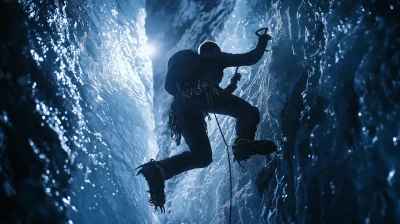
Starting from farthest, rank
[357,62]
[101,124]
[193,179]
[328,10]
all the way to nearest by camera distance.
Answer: [193,179], [101,124], [328,10], [357,62]

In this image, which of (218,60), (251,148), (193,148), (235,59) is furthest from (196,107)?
(251,148)

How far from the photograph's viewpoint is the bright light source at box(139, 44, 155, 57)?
32.0 ft

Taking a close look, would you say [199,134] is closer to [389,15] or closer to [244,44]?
[389,15]

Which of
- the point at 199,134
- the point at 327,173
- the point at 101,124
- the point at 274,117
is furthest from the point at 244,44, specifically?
the point at 327,173

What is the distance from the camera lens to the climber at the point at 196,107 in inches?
115

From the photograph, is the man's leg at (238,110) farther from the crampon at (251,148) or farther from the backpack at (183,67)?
the backpack at (183,67)

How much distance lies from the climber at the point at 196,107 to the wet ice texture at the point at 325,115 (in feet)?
2.17

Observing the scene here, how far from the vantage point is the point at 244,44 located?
269 inches

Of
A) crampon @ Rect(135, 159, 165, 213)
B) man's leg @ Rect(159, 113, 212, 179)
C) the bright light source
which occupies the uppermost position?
the bright light source

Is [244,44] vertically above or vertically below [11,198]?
above

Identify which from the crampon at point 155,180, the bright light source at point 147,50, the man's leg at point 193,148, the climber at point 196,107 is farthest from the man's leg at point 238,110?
the bright light source at point 147,50

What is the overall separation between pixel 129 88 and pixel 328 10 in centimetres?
662

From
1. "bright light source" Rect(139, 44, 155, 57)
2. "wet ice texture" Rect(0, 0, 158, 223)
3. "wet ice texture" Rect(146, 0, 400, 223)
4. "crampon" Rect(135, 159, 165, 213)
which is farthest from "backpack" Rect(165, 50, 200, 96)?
"bright light source" Rect(139, 44, 155, 57)

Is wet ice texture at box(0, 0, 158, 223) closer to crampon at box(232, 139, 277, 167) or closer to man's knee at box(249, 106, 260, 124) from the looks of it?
crampon at box(232, 139, 277, 167)
